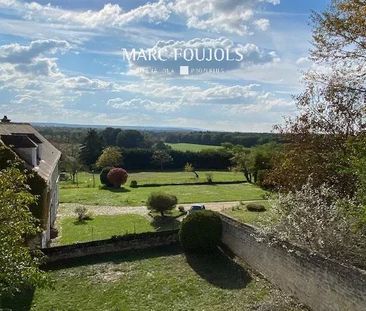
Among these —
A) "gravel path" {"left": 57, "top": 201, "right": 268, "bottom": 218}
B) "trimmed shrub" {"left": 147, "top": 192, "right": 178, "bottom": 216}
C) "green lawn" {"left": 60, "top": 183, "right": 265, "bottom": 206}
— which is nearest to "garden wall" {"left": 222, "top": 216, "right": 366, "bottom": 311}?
"trimmed shrub" {"left": 147, "top": 192, "right": 178, "bottom": 216}

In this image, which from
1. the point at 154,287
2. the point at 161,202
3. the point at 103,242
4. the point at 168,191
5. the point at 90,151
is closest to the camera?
the point at 154,287

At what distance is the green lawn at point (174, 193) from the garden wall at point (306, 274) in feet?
69.4

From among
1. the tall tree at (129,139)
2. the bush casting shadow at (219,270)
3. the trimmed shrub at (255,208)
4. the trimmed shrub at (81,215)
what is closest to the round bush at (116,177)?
the trimmed shrub at (81,215)

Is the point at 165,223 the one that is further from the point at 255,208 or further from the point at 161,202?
the point at 255,208

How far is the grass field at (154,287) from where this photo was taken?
14.3m

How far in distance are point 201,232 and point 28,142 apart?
962 centimetres

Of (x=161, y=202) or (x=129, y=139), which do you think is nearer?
(x=161, y=202)

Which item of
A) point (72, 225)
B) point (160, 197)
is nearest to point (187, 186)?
point (160, 197)

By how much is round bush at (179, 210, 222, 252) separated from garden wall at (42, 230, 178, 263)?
6.10 ft

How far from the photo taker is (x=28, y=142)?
70.4ft

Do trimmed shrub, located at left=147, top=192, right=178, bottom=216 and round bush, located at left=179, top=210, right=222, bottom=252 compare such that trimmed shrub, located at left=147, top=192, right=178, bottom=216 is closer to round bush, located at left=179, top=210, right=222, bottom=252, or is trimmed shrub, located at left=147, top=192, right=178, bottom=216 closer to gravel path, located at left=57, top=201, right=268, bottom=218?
gravel path, located at left=57, top=201, right=268, bottom=218

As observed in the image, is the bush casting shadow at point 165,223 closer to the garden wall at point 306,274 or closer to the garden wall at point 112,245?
the garden wall at point 112,245

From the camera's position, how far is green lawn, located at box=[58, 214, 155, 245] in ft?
80.2

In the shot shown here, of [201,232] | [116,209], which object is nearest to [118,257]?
[201,232]
